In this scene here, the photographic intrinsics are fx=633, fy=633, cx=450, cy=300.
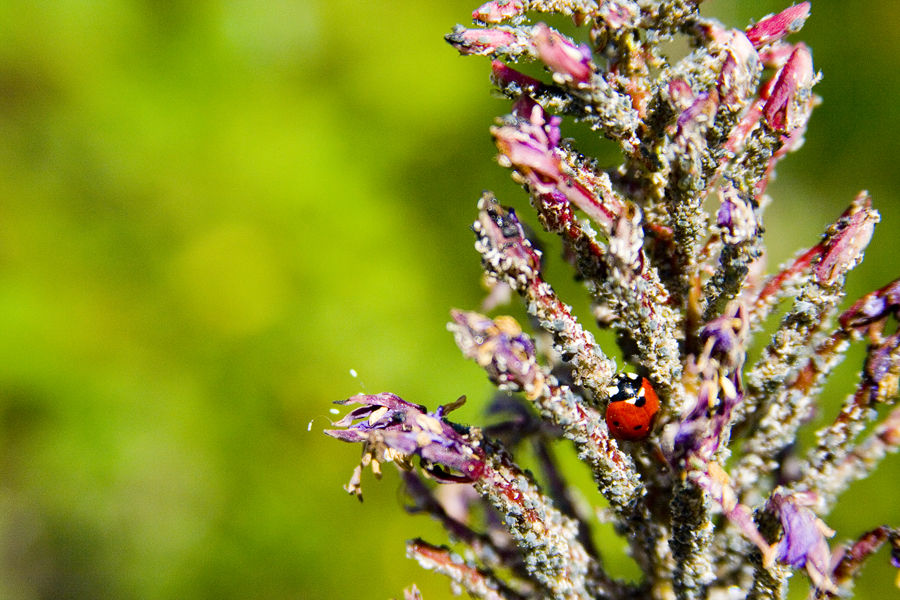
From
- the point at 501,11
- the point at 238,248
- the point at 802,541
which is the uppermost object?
the point at 238,248

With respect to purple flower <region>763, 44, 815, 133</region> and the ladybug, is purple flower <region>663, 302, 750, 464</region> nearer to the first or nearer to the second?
the ladybug

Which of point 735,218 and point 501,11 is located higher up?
point 501,11

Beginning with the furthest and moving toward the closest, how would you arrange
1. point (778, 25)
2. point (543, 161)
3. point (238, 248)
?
point (238, 248) < point (778, 25) < point (543, 161)

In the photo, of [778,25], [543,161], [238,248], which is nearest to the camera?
[543,161]

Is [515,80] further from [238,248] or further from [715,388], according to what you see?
[238,248]

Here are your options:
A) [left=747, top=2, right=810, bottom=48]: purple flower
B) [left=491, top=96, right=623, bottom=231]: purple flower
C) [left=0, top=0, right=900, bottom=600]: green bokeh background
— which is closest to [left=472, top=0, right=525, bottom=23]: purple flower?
[left=491, top=96, right=623, bottom=231]: purple flower

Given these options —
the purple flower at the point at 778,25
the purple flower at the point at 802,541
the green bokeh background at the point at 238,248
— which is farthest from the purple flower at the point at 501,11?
the green bokeh background at the point at 238,248

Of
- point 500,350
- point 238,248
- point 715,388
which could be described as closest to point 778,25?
point 715,388

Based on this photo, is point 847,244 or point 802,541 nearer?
point 802,541

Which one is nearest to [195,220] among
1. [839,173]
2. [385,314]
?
[385,314]
